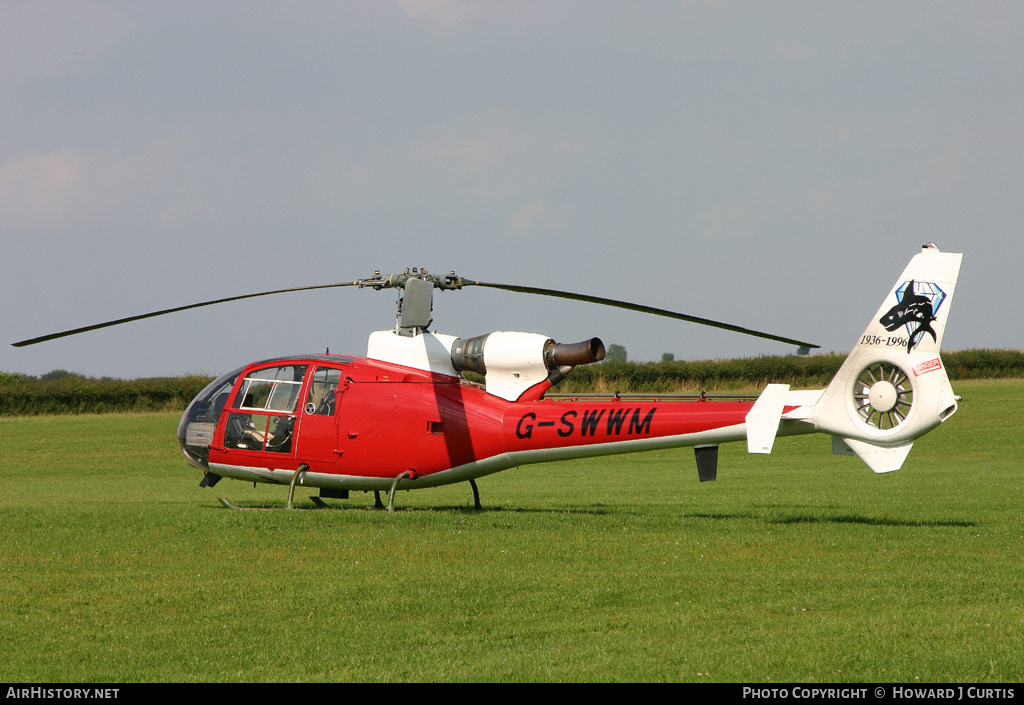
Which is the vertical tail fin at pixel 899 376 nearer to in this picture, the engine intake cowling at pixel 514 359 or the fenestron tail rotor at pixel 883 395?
the fenestron tail rotor at pixel 883 395

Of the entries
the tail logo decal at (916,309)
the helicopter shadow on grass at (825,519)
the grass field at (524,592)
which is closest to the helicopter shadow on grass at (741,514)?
the helicopter shadow on grass at (825,519)

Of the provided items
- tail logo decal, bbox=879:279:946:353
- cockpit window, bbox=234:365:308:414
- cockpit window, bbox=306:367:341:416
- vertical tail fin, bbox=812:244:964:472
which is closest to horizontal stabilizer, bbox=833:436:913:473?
vertical tail fin, bbox=812:244:964:472

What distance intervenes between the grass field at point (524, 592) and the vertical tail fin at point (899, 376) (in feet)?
4.49

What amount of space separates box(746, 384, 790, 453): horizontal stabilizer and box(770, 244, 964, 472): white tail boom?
6 centimetres

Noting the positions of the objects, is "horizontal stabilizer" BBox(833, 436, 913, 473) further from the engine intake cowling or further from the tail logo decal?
the engine intake cowling

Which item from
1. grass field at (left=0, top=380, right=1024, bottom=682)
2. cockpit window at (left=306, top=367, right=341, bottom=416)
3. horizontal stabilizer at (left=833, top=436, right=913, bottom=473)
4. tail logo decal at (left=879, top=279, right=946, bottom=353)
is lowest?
grass field at (left=0, top=380, right=1024, bottom=682)

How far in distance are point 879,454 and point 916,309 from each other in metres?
2.01

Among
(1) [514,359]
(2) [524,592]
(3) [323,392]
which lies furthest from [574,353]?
(2) [524,592]

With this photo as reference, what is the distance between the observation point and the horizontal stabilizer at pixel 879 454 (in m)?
13.5

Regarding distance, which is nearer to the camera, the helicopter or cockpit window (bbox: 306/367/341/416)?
the helicopter

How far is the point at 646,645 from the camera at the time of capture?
8211mm

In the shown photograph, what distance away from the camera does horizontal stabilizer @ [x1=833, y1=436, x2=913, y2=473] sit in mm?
13453

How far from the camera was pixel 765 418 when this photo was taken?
13984 mm
